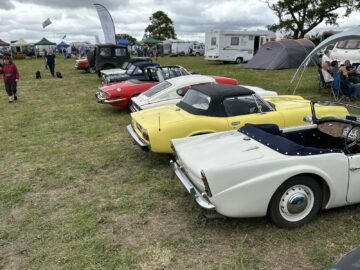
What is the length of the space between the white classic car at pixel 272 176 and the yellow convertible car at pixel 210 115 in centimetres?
118

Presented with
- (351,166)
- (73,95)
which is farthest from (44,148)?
(73,95)

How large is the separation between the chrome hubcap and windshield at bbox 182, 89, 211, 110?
2356 mm

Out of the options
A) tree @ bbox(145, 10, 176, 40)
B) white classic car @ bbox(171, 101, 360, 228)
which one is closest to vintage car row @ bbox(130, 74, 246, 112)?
white classic car @ bbox(171, 101, 360, 228)

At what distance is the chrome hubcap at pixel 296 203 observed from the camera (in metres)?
3.59

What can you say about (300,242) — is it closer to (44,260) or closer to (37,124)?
(44,260)

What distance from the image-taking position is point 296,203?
3607mm

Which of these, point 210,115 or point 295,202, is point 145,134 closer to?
point 210,115

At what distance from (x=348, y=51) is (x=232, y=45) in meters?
11.4

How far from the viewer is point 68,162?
6.08 metres

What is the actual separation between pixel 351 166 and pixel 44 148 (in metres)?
5.50

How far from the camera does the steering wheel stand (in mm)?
4078

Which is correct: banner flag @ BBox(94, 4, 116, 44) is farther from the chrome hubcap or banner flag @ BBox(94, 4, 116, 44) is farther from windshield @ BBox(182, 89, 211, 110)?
the chrome hubcap

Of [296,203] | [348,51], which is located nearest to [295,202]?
[296,203]

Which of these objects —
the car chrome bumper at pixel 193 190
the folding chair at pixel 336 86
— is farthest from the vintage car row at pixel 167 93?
the folding chair at pixel 336 86
